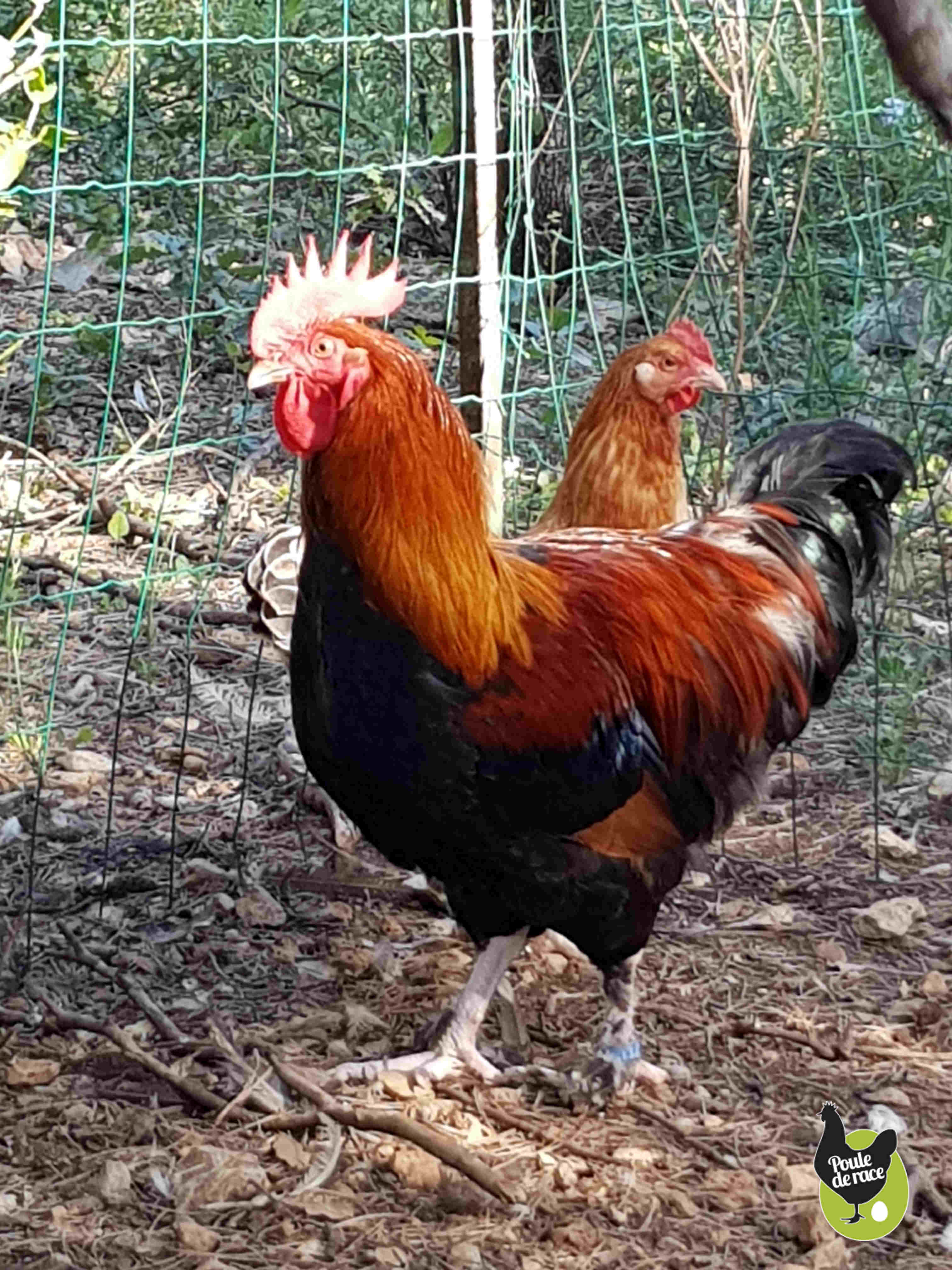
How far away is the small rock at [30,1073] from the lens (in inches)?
132

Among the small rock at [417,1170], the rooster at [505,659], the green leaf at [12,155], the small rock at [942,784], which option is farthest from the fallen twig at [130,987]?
the small rock at [942,784]

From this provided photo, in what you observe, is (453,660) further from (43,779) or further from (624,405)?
(43,779)

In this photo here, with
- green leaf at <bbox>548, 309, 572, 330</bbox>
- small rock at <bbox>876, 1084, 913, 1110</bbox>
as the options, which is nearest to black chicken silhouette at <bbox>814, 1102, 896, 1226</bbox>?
small rock at <bbox>876, 1084, 913, 1110</bbox>

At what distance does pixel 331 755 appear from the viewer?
313 cm

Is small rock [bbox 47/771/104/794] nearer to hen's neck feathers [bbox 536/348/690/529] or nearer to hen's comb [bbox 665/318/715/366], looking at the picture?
hen's neck feathers [bbox 536/348/690/529]

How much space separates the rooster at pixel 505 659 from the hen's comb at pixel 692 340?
0.71 metres

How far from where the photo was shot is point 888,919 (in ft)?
13.2

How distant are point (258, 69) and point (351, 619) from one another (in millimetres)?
5935

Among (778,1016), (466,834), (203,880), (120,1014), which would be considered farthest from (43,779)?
(778,1016)

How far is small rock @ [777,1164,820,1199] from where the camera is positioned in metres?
3.08

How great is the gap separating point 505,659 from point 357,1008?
1051 millimetres

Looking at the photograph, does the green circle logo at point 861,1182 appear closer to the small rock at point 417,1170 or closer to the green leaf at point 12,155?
the small rock at point 417,1170

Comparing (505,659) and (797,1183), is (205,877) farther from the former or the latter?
(797,1183)

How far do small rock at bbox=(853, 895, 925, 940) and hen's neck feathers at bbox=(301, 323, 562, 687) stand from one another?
1470 millimetres
